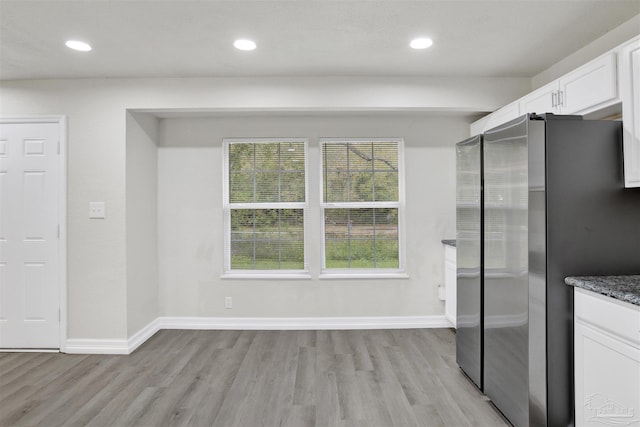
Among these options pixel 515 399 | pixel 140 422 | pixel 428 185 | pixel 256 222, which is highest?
pixel 428 185

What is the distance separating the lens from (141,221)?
361 centimetres

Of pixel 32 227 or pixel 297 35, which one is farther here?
pixel 32 227

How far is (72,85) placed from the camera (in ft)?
10.9

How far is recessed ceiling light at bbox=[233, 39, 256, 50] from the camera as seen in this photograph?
2629 mm

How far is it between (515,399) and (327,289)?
84.9 inches

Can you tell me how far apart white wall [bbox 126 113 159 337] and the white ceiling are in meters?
0.62

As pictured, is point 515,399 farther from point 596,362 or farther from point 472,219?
point 472,219

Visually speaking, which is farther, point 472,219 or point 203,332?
point 203,332

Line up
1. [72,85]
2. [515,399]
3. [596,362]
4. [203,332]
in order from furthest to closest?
[203,332] < [72,85] < [515,399] < [596,362]

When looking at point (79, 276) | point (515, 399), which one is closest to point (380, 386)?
point (515, 399)

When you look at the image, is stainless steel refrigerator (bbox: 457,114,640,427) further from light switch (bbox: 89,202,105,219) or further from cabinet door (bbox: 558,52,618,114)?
light switch (bbox: 89,202,105,219)

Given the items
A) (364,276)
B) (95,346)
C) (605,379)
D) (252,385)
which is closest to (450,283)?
(364,276)

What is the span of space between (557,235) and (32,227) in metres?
4.13

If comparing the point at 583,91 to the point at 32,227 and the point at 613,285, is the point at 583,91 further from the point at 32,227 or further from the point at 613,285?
the point at 32,227
